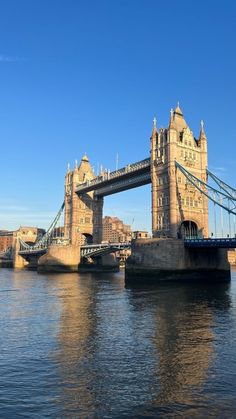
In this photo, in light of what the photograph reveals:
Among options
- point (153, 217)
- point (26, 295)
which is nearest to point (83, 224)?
point (153, 217)

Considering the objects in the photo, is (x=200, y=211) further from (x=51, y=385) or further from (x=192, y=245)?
(x=51, y=385)

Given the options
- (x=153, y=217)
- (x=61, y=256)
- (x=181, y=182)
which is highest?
(x=181, y=182)

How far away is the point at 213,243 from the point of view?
181 feet

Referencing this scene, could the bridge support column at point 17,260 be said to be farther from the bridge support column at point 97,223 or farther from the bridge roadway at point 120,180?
the bridge roadway at point 120,180

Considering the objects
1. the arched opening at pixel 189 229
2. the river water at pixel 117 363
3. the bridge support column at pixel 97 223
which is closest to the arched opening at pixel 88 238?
the bridge support column at pixel 97 223

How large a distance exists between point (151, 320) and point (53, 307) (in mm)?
9094

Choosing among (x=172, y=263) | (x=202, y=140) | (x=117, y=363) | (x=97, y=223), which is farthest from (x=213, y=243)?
(x=97, y=223)

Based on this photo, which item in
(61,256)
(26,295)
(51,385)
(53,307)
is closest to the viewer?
(51,385)

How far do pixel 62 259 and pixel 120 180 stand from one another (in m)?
22.3

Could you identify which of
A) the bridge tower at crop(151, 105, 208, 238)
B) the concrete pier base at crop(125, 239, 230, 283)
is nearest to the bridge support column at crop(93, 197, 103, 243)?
the bridge tower at crop(151, 105, 208, 238)

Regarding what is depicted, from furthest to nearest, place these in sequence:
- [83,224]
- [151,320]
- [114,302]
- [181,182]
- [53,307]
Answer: [83,224] < [181,182] < [114,302] < [53,307] < [151,320]

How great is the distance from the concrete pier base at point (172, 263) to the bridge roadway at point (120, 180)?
19648mm

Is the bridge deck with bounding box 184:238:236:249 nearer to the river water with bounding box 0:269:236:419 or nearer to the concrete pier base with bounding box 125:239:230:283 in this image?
the concrete pier base with bounding box 125:239:230:283

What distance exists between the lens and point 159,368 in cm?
1523
